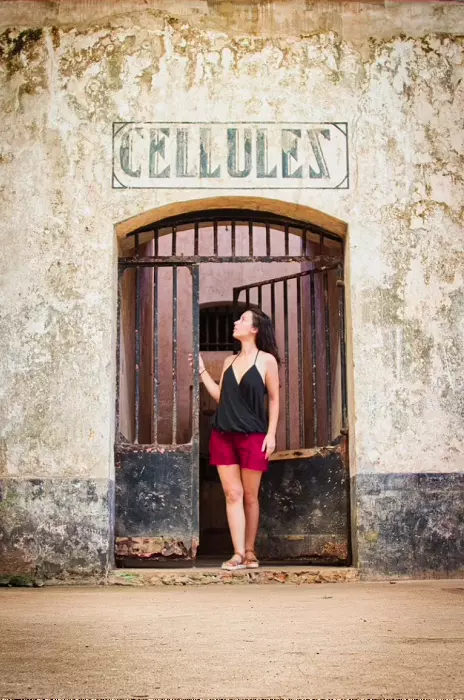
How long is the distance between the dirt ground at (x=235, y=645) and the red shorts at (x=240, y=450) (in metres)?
1.44

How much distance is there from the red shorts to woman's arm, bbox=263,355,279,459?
0.20ft

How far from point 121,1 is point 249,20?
929mm

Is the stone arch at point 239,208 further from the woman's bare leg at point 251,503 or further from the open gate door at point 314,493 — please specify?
the woman's bare leg at point 251,503

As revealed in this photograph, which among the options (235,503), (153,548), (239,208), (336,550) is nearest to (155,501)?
(153,548)

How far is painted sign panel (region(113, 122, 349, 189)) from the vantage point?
692 centimetres

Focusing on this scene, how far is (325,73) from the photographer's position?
705cm

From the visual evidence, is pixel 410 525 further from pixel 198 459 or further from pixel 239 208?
pixel 239 208

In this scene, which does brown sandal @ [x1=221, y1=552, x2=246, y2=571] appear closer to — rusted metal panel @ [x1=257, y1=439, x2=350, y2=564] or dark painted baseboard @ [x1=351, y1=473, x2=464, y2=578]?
rusted metal panel @ [x1=257, y1=439, x2=350, y2=564]

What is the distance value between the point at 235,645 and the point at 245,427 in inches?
134

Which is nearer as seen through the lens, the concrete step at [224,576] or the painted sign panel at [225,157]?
the concrete step at [224,576]

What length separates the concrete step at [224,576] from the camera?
6449 millimetres

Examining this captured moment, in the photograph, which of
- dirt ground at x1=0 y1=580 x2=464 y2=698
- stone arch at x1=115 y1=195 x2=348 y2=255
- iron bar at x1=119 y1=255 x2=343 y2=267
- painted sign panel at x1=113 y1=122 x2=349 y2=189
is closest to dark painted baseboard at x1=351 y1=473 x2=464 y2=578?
dirt ground at x1=0 y1=580 x2=464 y2=698

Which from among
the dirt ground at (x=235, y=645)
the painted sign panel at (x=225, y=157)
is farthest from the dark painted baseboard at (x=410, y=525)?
the painted sign panel at (x=225, y=157)

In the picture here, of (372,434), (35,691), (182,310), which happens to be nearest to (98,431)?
(372,434)
